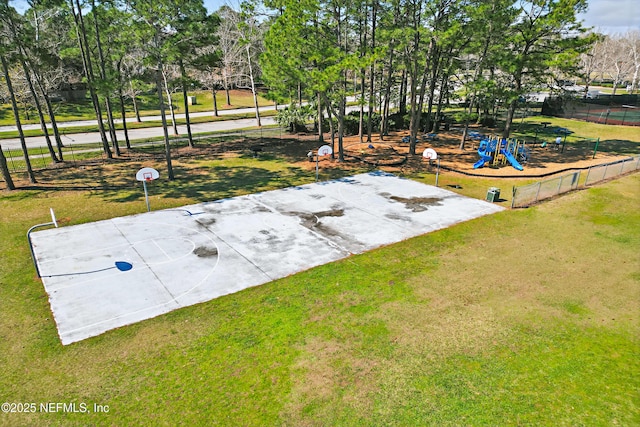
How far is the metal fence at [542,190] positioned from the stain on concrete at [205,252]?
1537cm

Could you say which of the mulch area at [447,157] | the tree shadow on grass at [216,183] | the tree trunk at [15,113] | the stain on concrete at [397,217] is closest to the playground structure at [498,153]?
the mulch area at [447,157]

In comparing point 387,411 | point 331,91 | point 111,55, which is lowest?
point 387,411

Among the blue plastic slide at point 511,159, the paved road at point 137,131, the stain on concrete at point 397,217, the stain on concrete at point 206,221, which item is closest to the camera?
the stain on concrete at point 206,221

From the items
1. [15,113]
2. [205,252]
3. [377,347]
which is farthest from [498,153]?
[15,113]

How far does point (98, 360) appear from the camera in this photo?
10133mm

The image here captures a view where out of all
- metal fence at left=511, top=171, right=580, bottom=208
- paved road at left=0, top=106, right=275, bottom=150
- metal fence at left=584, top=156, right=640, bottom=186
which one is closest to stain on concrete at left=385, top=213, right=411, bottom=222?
metal fence at left=511, top=171, right=580, bottom=208

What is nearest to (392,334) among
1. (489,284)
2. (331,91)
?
(489,284)

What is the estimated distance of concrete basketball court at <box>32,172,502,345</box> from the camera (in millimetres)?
12758

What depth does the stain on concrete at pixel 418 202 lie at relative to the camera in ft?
68.8

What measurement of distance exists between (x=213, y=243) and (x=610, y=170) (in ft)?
85.1

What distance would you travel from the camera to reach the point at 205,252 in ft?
52.2

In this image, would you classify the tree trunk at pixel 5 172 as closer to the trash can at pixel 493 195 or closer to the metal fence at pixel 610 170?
the trash can at pixel 493 195

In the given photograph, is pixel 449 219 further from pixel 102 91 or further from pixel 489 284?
pixel 102 91

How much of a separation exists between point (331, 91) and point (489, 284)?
1933 cm
